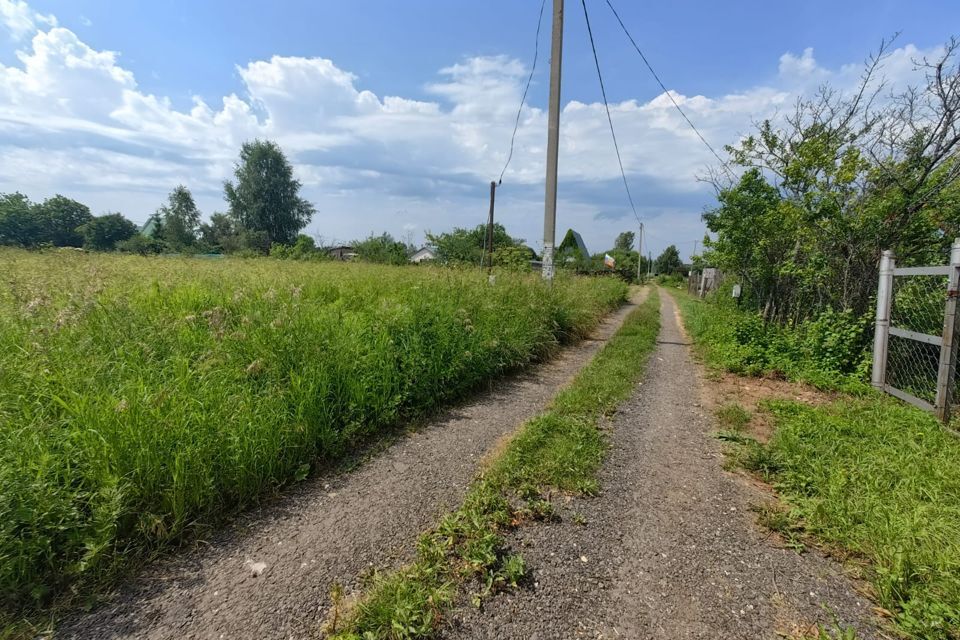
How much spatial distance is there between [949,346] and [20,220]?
173 ft

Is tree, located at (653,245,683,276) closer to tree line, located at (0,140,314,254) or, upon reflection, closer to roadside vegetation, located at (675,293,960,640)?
tree line, located at (0,140,314,254)

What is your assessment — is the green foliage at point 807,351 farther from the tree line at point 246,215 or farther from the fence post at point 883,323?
the tree line at point 246,215

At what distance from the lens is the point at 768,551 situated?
6.98ft

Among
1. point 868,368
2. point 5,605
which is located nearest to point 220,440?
point 5,605

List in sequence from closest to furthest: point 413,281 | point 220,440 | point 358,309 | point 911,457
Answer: point 220,440 < point 911,457 < point 358,309 < point 413,281

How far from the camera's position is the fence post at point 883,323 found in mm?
4602

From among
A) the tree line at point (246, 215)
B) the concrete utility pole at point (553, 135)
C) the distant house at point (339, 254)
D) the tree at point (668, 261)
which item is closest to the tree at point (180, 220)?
the tree line at point (246, 215)

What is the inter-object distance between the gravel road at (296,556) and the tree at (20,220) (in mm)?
40258

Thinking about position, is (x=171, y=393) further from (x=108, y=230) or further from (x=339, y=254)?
(x=108, y=230)

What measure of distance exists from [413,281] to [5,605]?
5532 mm

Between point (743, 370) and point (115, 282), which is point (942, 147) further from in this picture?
point (115, 282)

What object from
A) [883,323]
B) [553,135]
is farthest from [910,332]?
[553,135]

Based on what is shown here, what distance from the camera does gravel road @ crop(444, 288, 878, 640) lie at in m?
1.66

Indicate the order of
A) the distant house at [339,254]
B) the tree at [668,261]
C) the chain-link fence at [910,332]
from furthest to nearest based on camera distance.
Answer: the tree at [668,261], the distant house at [339,254], the chain-link fence at [910,332]
